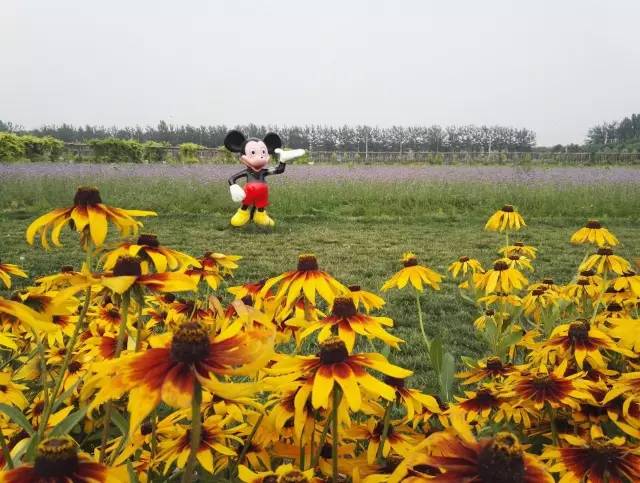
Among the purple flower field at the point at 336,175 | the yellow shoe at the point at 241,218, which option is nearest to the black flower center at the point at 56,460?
the yellow shoe at the point at 241,218

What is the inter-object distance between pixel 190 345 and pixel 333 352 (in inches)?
7.8

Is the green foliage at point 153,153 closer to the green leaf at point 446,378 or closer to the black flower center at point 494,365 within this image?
Answer: the green leaf at point 446,378

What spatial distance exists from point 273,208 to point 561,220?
3771 millimetres

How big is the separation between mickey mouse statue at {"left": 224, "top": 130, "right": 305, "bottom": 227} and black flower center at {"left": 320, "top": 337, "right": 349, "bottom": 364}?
18.7ft

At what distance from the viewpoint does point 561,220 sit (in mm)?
7242

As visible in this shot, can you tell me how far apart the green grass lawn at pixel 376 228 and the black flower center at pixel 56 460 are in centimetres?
193

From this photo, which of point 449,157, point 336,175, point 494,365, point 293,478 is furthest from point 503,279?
point 449,157

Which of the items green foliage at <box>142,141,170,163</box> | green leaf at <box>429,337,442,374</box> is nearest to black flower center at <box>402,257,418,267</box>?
green leaf at <box>429,337,442,374</box>

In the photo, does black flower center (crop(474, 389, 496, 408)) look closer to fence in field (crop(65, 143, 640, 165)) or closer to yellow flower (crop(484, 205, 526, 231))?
yellow flower (crop(484, 205, 526, 231))

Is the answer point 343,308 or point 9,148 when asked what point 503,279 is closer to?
point 343,308

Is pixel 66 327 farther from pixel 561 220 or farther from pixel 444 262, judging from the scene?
pixel 561 220

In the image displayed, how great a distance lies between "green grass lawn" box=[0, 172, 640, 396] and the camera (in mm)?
3697

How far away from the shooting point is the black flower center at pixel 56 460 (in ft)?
1.59

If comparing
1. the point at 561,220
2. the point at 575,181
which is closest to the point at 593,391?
the point at 561,220
